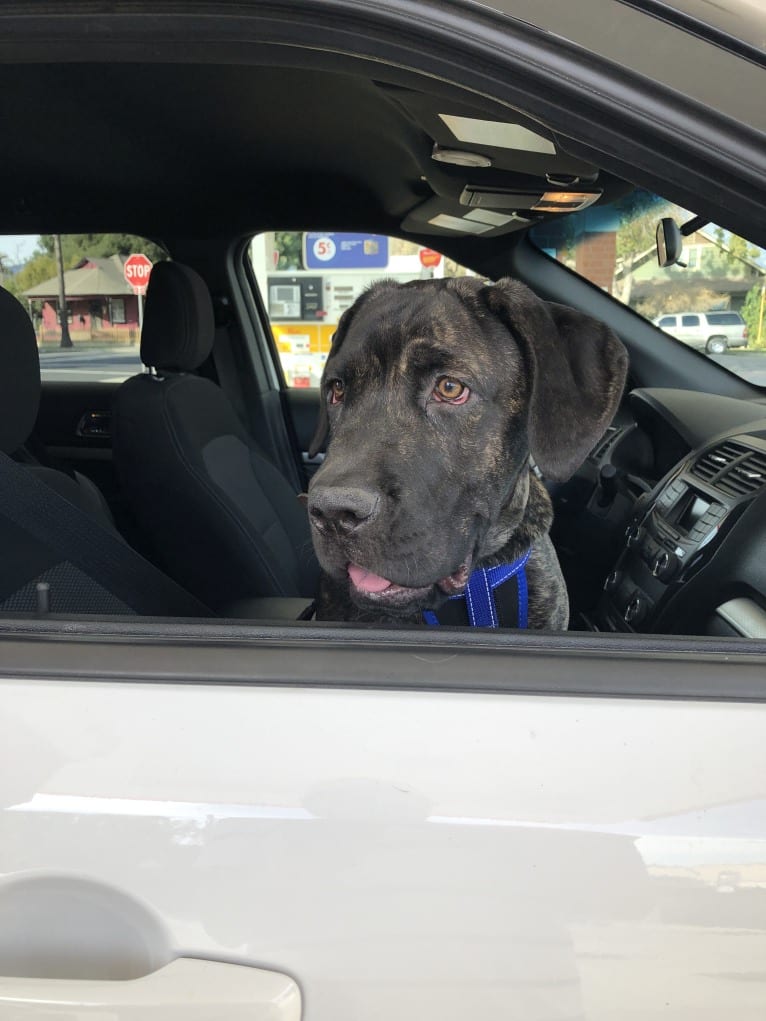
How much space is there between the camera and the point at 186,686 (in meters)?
1.14

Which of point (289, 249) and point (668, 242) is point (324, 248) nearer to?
point (289, 249)

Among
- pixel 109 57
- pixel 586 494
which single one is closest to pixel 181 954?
pixel 109 57

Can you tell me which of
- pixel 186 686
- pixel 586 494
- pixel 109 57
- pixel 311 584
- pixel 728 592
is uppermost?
pixel 109 57

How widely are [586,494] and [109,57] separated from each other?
105 inches

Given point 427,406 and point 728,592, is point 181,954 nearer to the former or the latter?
point 427,406

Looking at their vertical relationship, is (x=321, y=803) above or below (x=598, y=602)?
above

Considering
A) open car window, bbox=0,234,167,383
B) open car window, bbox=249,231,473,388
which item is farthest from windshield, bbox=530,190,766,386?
open car window, bbox=0,234,167,383

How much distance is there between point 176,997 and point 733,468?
2.01 meters

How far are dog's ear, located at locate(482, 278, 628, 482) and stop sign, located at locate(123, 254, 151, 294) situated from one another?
268cm

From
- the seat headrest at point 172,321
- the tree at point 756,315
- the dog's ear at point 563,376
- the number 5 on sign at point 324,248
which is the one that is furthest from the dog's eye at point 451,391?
the number 5 on sign at point 324,248

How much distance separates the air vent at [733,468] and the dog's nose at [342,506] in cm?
122

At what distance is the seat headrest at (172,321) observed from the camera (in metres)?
3.61

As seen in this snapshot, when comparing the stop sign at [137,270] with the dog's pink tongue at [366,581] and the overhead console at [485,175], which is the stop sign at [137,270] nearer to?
the overhead console at [485,175]

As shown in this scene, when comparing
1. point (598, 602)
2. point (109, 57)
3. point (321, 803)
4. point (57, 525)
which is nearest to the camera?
point (321, 803)
